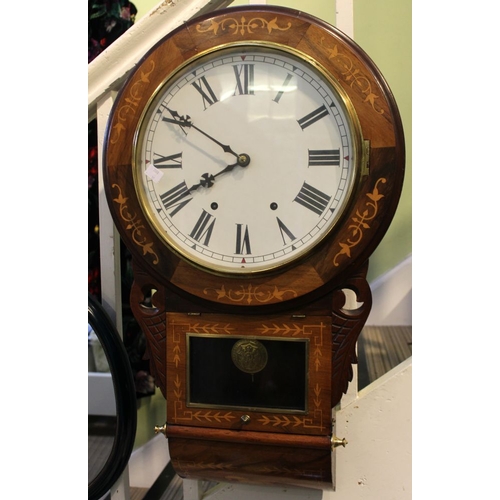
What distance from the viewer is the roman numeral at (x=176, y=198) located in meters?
0.77

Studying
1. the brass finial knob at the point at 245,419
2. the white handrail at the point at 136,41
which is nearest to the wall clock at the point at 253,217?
the brass finial knob at the point at 245,419

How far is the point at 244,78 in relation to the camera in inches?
29.4

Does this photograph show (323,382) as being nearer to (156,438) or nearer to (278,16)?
(278,16)

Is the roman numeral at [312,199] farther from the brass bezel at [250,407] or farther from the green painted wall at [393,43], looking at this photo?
the green painted wall at [393,43]

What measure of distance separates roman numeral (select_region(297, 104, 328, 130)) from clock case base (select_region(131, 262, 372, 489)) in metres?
0.24

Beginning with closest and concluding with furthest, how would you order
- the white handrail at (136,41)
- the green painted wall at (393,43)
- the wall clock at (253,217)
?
the wall clock at (253,217) → the white handrail at (136,41) → the green painted wall at (393,43)

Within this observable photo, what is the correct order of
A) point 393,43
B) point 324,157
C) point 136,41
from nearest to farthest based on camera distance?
point 324,157 < point 136,41 < point 393,43

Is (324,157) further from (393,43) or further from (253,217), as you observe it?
(393,43)

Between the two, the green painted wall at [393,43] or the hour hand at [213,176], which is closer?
the hour hand at [213,176]

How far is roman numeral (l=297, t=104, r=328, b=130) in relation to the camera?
724 mm

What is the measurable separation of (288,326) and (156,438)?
90 cm

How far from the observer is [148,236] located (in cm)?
78

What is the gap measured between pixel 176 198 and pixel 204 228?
0.07m

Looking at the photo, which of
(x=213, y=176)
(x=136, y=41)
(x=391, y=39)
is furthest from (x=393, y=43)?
(x=213, y=176)
